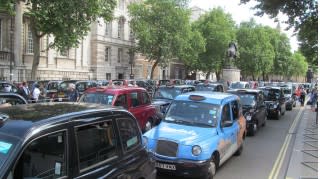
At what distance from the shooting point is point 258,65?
7569cm

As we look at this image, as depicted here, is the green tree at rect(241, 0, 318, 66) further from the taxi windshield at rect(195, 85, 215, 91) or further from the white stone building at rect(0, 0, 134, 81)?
the white stone building at rect(0, 0, 134, 81)

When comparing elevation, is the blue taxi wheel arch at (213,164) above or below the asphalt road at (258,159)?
above

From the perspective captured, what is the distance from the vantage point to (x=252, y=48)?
7450 centimetres

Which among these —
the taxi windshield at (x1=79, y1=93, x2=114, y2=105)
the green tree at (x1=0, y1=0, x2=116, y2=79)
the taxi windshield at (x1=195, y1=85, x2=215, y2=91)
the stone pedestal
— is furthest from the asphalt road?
the stone pedestal

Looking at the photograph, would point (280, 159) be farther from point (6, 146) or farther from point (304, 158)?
point (6, 146)

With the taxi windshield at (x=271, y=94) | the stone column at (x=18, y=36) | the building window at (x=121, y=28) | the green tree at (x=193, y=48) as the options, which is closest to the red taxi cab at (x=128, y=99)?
the taxi windshield at (x=271, y=94)

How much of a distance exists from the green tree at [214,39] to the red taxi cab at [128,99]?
47.4 m

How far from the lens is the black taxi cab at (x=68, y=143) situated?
373cm

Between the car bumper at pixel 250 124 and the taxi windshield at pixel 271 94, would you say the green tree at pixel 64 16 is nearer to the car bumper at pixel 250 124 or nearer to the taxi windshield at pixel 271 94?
the taxi windshield at pixel 271 94

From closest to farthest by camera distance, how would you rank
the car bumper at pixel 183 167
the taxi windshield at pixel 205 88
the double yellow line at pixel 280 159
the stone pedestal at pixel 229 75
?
1. the car bumper at pixel 183 167
2. the double yellow line at pixel 280 159
3. the taxi windshield at pixel 205 88
4. the stone pedestal at pixel 229 75

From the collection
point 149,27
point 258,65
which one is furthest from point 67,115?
point 258,65

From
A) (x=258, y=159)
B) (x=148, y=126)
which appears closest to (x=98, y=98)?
(x=148, y=126)

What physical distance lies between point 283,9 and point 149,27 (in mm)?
33141

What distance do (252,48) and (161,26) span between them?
28916 mm
